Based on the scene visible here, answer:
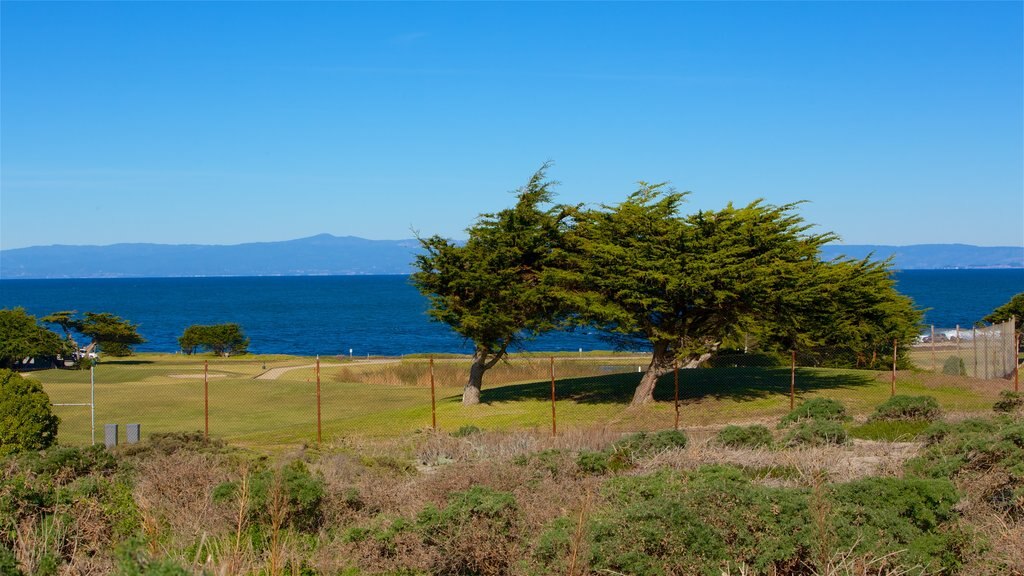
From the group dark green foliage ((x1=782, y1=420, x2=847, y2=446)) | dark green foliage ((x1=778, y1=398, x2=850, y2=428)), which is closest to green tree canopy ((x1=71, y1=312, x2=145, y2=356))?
dark green foliage ((x1=778, y1=398, x2=850, y2=428))

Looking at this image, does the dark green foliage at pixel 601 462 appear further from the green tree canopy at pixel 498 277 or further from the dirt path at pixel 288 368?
the dirt path at pixel 288 368

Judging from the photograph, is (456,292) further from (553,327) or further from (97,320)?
(97,320)

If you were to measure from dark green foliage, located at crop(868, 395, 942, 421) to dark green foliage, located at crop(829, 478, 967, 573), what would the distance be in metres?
11.1

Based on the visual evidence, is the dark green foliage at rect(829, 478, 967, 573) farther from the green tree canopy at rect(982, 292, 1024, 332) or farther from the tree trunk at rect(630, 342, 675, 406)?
the green tree canopy at rect(982, 292, 1024, 332)

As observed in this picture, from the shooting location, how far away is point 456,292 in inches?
1236

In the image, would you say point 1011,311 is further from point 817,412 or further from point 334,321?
point 334,321

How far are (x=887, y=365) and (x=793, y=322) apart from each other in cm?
1741

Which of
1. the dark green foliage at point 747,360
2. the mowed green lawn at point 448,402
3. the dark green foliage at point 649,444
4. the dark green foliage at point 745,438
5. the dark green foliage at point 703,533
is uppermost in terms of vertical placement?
the dark green foliage at point 703,533

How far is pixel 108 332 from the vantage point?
58594 millimetres

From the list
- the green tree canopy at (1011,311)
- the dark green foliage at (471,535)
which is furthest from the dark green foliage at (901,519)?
the green tree canopy at (1011,311)

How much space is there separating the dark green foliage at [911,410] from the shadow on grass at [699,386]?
7.90 meters

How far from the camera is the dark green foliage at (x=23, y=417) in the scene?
19.2 metres

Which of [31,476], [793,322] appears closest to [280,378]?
[793,322]

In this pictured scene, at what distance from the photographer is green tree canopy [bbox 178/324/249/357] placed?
67500 millimetres
